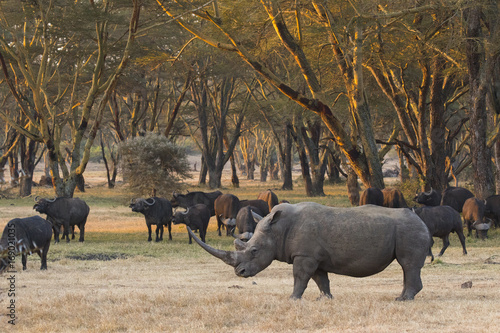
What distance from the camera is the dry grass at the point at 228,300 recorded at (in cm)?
777

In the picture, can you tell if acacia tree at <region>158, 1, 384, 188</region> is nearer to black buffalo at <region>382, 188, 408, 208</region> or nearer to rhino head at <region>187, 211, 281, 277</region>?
black buffalo at <region>382, 188, 408, 208</region>

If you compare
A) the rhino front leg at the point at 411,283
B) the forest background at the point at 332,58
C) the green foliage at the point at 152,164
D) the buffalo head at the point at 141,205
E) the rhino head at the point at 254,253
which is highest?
the forest background at the point at 332,58

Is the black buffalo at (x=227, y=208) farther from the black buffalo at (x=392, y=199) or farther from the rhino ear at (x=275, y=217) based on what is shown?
the rhino ear at (x=275, y=217)

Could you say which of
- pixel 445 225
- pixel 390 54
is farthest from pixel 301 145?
pixel 445 225

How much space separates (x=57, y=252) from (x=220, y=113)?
27938 millimetres

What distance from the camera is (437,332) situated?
7.11 meters

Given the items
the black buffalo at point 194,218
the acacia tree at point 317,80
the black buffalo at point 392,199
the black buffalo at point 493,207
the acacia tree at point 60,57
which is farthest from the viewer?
the acacia tree at point 60,57

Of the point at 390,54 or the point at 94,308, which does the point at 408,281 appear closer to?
the point at 94,308

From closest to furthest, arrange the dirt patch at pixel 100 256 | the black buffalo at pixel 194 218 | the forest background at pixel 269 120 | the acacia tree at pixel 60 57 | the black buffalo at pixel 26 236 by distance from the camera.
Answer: the forest background at pixel 269 120 → the black buffalo at pixel 26 236 → the dirt patch at pixel 100 256 → the black buffalo at pixel 194 218 → the acacia tree at pixel 60 57

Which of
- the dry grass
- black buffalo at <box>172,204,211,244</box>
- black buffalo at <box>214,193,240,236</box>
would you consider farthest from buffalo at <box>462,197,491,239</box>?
black buffalo at <box>172,204,211,244</box>

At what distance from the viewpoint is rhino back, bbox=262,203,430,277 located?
8.72 meters

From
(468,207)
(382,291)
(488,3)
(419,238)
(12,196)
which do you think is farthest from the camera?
(12,196)

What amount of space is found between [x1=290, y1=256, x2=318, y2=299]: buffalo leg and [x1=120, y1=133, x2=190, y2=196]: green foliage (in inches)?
950

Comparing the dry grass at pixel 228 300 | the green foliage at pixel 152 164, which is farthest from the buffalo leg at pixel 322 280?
the green foliage at pixel 152 164
